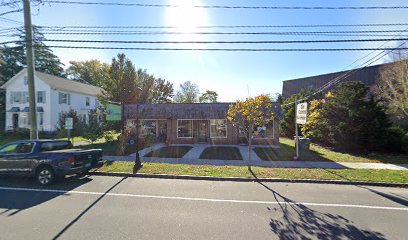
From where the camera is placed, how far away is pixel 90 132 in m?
16.8

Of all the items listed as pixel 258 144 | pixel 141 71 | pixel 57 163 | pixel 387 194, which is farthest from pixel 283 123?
pixel 141 71

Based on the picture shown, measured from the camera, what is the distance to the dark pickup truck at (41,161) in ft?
24.8

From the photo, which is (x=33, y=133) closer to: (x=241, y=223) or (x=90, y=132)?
(x=90, y=132)

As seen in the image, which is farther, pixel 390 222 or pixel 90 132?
pixel 90 132

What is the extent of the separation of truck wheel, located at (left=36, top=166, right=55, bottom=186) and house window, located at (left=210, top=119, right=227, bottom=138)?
1272cm

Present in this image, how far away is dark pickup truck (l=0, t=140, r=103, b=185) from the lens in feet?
24.8

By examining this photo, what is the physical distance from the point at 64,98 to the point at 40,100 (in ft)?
8.86

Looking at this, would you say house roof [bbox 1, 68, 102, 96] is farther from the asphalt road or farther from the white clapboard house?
the asphalt road

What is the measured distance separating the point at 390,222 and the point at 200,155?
31.4 feet

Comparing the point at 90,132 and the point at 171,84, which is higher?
the point at 171,84

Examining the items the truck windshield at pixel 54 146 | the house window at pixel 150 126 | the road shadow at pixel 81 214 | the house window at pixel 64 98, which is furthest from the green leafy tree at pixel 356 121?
the house window at pixel 64 98

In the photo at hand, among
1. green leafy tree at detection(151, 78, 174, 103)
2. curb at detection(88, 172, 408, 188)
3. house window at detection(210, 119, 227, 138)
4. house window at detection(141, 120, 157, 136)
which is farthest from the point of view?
green leafy tree at detection(151, 78, 174, 103)

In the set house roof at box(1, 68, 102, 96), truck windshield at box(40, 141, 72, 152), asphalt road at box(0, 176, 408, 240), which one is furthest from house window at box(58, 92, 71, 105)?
asphalt road at box(0, 176, 408, 240)

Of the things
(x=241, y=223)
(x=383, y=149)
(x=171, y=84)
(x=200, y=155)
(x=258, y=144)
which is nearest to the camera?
(x=241, y=223)
